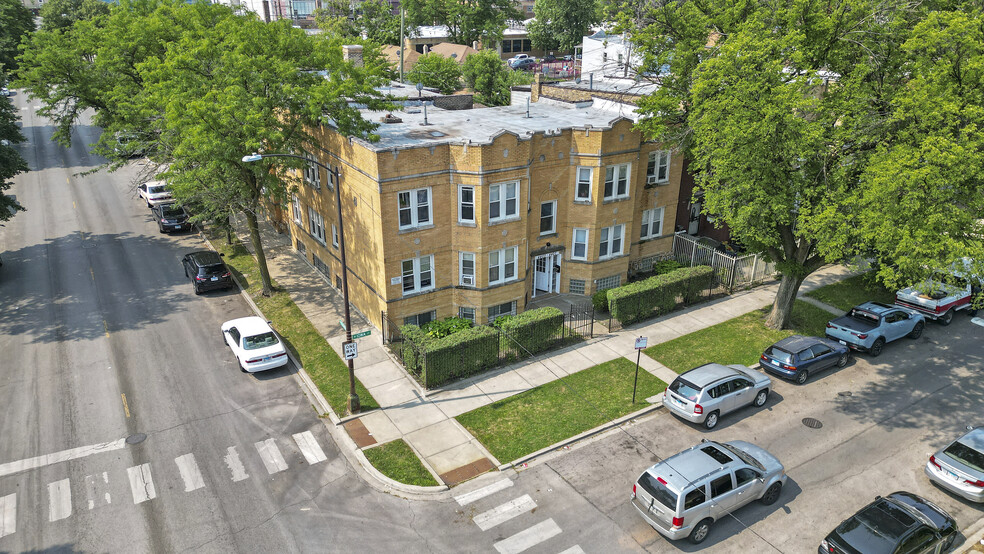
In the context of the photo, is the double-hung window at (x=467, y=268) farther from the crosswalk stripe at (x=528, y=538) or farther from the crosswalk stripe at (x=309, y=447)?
the crosswalk stripe at (x=528, y=538)

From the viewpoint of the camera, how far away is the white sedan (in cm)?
2306

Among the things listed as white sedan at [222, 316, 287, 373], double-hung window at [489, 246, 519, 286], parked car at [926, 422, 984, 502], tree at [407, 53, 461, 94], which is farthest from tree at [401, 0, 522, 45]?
parked car at [926, 422, 984, 502]

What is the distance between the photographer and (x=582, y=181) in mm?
28391

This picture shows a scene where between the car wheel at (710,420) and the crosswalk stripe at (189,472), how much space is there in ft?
50.5

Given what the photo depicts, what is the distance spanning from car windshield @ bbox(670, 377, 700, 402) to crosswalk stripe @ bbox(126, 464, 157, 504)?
627 inches

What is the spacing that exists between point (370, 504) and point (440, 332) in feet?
29.3

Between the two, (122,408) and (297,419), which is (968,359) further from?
(122,408)

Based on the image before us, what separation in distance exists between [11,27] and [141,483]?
258 feet

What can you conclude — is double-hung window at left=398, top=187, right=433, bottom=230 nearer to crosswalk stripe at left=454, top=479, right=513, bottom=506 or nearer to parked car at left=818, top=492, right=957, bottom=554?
crosswalk stripe at left=454, top=479, right=513, bottom=506

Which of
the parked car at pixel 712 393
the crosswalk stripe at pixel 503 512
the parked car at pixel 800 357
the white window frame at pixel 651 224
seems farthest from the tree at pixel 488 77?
the crosswalk stripe at pixel 503 512

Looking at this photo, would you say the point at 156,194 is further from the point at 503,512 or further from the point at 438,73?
the point at 503,512

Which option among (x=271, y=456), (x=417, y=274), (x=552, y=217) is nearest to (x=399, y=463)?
(x=271, y=456)

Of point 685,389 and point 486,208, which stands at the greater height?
point 486,208

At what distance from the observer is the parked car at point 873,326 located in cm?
2478
